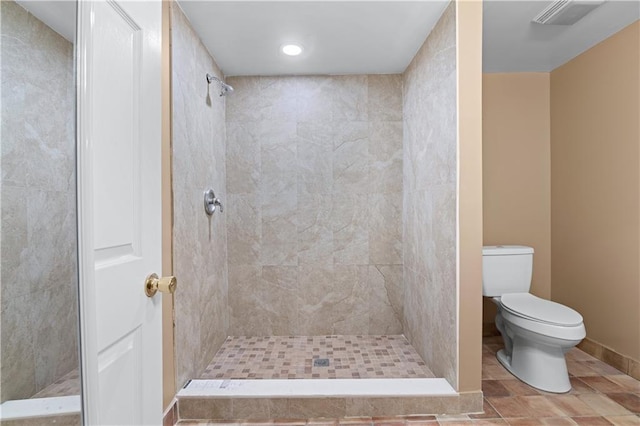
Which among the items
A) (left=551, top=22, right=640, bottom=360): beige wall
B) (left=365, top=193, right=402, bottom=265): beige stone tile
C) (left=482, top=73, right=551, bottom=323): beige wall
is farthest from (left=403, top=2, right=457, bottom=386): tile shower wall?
(left=551, top=22, right=640, bottom=360): beige wall

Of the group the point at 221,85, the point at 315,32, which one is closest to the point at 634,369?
the point at 315,32

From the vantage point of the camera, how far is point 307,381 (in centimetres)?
196

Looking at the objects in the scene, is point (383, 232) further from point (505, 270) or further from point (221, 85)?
point (221, 85)

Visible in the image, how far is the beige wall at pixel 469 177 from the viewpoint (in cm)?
182

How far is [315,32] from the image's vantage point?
2.22 metres

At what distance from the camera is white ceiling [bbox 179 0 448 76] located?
6.41 feet

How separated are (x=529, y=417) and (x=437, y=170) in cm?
139

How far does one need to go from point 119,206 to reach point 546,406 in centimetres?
228

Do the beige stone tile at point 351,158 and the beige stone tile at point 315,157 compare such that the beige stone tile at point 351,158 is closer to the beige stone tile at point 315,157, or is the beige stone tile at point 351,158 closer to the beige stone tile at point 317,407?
the beige stone tile at point 315,157

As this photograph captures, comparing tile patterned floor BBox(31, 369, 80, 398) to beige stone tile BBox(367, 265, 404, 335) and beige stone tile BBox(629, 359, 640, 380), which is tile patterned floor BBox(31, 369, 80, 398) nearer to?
beige stone tile BBox(367, 265, 404, 335)

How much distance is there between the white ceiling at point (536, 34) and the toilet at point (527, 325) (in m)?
1.45

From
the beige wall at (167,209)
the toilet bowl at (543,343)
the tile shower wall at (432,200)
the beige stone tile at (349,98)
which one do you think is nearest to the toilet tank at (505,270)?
the toilet bowl at (543,343)

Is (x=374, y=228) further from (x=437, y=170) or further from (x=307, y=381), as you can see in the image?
(x=307, y=381)

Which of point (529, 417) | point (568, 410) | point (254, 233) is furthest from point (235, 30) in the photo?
point (568, 410)
